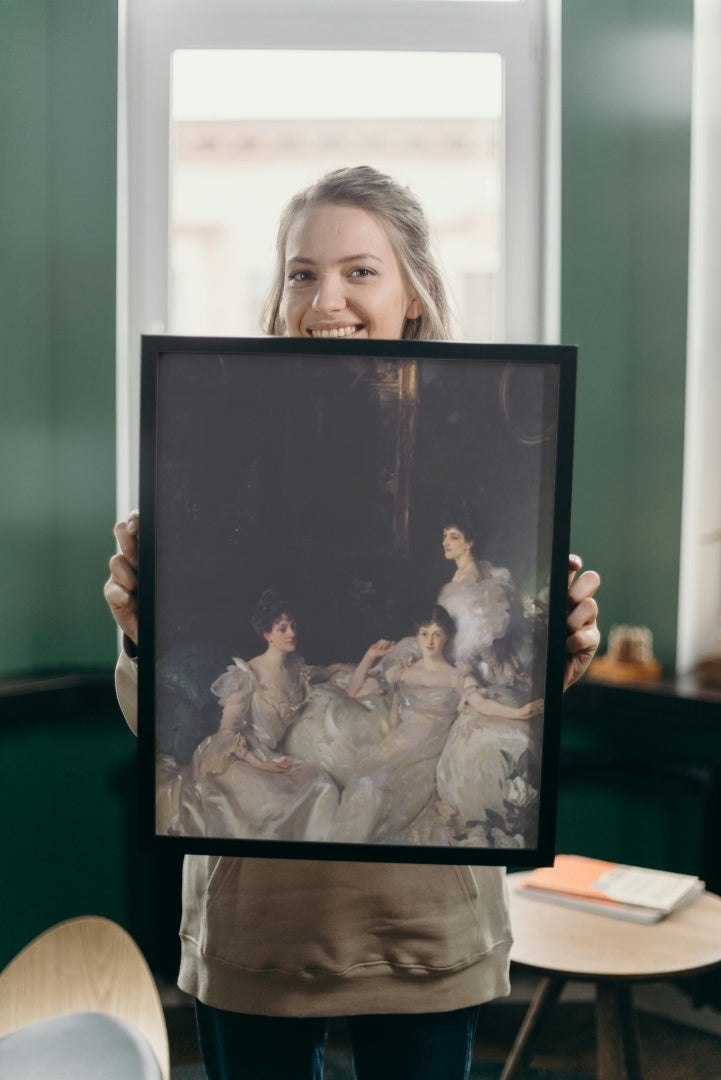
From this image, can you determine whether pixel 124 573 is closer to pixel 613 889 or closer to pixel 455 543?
pixel 455 543

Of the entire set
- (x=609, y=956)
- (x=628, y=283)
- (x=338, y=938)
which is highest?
(x=628, y=283)

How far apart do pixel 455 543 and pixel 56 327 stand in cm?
190

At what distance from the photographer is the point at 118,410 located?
8.46 feet

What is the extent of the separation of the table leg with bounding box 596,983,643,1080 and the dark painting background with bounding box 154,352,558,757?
1.08 metres

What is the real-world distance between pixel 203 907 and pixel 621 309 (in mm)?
1984

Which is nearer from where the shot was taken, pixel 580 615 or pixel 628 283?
pixel 580 615

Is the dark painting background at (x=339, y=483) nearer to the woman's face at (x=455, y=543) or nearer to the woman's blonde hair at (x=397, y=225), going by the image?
the woman's face at (x=455, y=543)

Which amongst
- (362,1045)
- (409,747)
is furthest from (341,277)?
(362,1045)

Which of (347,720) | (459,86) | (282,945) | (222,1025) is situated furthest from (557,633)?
(459,86)

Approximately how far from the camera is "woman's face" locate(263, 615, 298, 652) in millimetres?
962

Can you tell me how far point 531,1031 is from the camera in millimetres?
1914

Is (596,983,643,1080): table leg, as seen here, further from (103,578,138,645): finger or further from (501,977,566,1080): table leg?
(103,578,138,645): finger

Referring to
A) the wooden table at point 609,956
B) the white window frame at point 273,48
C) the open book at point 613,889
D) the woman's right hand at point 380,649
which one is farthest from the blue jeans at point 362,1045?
the white window frame at point 273,48

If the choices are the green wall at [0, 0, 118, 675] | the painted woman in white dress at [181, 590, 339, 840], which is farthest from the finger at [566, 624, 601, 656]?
the green wall at [0, 0, 118, 675]
